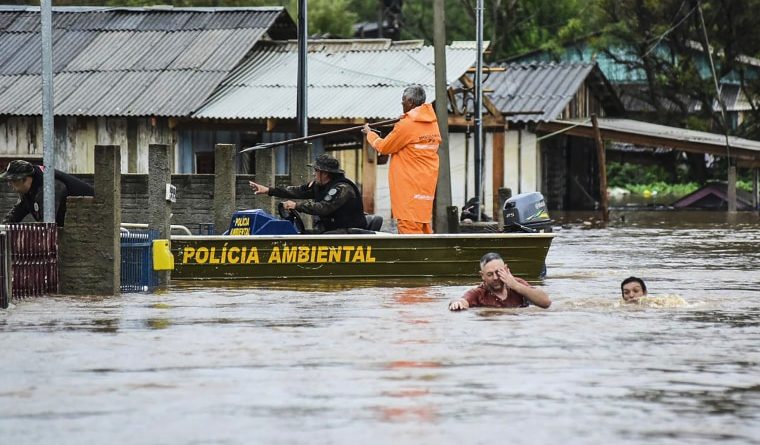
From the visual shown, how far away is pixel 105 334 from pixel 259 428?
4536 mm

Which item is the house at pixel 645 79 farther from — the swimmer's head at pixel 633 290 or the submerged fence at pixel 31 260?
the submerged fence at pixel 31 260

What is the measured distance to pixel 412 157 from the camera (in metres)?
18.4

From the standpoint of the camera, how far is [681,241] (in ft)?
Answer: 97.7

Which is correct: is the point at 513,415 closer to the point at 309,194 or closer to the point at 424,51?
the point at 309,194

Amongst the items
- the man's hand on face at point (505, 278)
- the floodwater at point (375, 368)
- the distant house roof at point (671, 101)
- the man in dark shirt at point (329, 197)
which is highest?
the distant house roof at point (671, 101)

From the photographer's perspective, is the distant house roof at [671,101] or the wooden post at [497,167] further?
the distant house roof at [671,101]

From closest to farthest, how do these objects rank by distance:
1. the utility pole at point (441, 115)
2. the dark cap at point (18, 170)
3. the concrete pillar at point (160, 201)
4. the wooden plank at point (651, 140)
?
1. the dark cap at point (18, 170)
2. the concrete pillar at point (160, 201)
3. the utility pole at point (441, 115)
4. the wooden plank at point (651, 140)

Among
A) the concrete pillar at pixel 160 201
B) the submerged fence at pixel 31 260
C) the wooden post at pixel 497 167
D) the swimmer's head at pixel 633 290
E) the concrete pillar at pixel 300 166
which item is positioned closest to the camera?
the swimmer's head at pixel 633 290

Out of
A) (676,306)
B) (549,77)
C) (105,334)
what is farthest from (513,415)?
(549,77)

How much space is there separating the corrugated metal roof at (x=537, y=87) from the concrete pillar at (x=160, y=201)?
26.8 m

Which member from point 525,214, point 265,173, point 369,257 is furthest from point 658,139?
point 369,257

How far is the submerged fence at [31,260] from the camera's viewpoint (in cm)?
1542

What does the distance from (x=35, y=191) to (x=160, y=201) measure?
1311 millimetres

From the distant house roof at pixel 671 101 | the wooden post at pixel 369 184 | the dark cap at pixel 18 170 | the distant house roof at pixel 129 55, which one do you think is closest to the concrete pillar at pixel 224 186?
the dark cap at pixel 18 170
